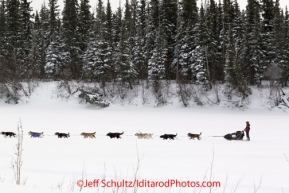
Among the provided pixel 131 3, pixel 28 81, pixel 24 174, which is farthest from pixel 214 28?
pixel 24 174

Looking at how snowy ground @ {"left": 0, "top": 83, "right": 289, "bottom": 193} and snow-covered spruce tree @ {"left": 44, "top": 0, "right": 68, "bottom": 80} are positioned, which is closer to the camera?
snowy ground @ {"left": 0, "top": 83, "right": 289, "bottom": 193}

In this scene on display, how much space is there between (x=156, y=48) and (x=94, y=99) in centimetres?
1043

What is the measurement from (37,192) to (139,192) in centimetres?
325

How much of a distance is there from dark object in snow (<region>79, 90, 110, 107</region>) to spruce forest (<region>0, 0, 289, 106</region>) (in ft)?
9.21

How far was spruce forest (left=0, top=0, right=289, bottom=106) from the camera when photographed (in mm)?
35438

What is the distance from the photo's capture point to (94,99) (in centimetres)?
3425

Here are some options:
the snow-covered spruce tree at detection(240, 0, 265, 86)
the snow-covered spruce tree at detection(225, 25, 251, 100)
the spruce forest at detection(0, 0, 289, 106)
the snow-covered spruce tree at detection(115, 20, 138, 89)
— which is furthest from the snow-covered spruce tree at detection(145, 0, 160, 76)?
the snow-covered spruce tree at detection(240, 0, 265, 86)

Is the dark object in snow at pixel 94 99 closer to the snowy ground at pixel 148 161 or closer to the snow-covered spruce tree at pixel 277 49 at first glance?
the snowy ground at pixel 148 161

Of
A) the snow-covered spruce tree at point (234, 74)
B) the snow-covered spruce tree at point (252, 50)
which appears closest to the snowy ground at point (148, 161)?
the snow-covered spruce tree at point (234, 74)

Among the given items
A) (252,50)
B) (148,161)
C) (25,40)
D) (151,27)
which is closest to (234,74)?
(252,50)

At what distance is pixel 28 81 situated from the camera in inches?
1458

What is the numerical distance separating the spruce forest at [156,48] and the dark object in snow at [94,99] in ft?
9.21

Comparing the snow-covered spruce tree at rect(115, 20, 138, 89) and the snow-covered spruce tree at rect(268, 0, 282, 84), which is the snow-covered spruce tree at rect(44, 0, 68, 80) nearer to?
the snow-covered spruce tree at rect(115, 20, 138, 89)

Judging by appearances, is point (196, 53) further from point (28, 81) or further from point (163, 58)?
point (28, 81)
